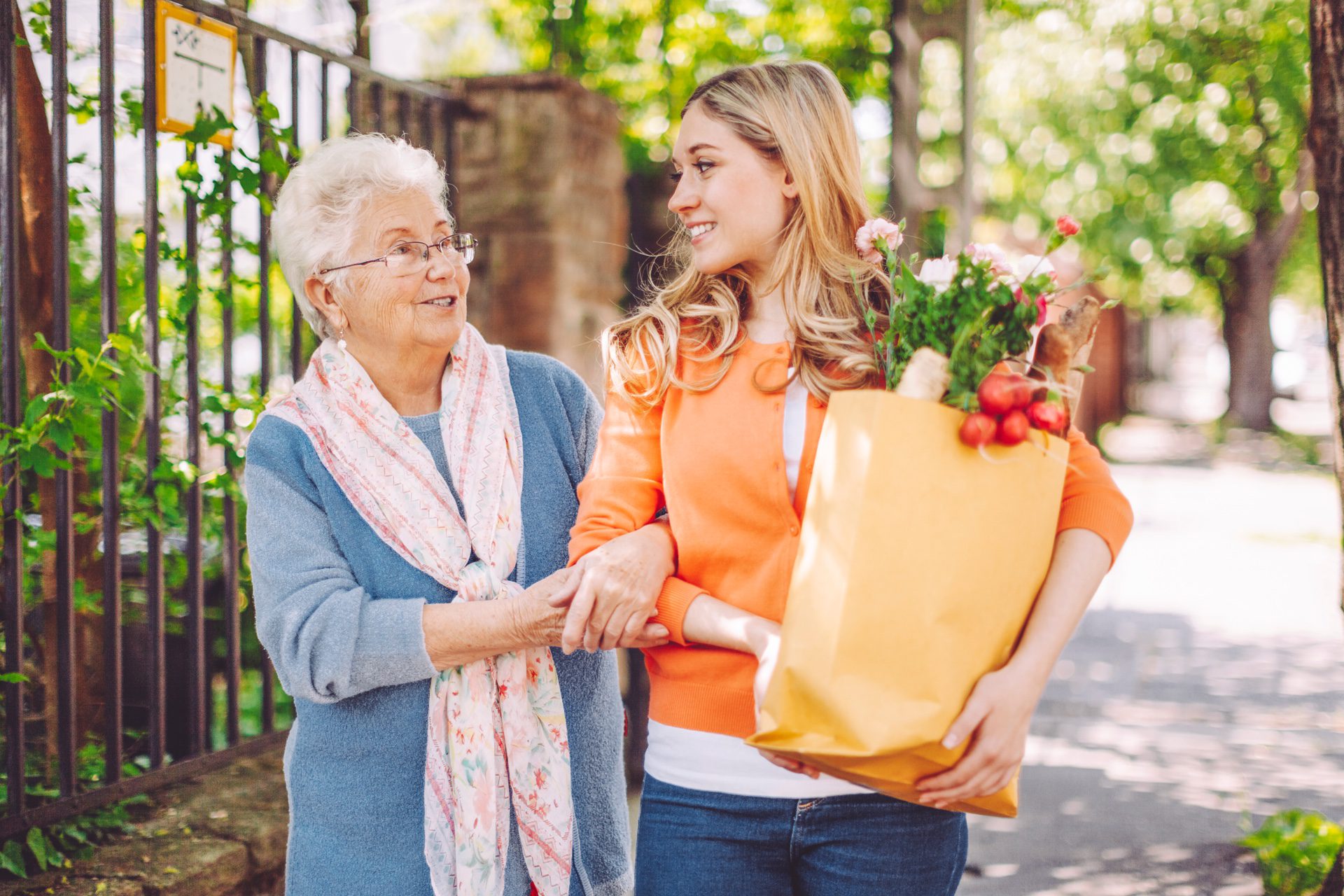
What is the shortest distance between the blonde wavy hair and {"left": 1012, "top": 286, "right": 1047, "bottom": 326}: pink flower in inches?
10.5

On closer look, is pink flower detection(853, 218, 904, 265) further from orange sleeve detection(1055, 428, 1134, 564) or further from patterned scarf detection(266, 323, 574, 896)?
patterned scarf detection(266, 323, 574, 896)

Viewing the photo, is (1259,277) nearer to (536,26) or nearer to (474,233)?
(536,26)

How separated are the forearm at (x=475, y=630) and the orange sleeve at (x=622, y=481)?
0.15m

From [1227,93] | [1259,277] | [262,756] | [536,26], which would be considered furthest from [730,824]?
[1259,277]

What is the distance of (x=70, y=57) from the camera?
128 inches

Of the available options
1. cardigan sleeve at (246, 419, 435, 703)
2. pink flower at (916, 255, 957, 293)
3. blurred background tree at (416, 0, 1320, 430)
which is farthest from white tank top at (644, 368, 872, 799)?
blurred background tree at (416, 0, 1320, 430)

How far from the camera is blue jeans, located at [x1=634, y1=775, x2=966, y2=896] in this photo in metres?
1.67

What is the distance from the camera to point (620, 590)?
165 cm

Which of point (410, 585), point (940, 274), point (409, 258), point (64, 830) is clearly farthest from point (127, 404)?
point (940, 274)

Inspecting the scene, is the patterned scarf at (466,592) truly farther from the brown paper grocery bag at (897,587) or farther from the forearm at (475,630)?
the brown paper grocery bag at (897,587)

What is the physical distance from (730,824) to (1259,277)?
21516 mm

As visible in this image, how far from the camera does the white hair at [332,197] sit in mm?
2010

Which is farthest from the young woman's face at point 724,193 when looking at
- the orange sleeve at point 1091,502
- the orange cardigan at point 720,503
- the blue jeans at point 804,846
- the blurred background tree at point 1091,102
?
the blurred background tree at point 1091,102

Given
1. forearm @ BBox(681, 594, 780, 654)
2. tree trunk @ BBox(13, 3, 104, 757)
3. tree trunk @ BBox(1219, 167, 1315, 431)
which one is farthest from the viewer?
tree trunk @ BBox(1219, 167, 1315, 431)
